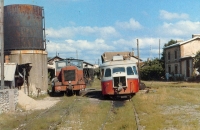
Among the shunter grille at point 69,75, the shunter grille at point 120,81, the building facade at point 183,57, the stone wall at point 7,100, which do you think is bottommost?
the stone wall at point 7,100

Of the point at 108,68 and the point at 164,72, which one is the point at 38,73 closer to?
the point at 108,68

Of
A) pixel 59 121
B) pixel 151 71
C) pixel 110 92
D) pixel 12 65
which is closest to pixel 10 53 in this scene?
pixel 12 65

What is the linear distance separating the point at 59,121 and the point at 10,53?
16.6 metres

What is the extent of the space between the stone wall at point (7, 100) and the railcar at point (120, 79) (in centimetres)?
604

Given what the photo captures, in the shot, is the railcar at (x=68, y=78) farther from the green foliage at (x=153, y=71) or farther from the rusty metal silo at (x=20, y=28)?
the green foliage at (x=153, y=71)

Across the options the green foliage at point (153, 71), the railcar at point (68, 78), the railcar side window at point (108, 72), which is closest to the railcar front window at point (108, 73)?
the railcar side window at point (108, 72)

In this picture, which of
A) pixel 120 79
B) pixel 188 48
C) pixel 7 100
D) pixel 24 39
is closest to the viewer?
pixel 7 100

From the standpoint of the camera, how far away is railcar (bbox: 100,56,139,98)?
19128 millimetres

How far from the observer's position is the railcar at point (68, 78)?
2392cm

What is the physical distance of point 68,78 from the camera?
24.2 metres

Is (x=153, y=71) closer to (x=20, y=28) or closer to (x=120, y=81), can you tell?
(x=20, y=28)

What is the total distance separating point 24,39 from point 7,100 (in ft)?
40.1

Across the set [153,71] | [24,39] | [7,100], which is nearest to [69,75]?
[24,39]

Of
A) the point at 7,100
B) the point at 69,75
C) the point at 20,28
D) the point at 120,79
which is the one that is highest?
the point at 20,28
